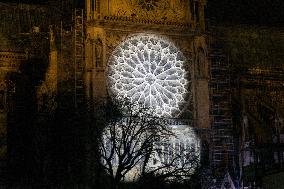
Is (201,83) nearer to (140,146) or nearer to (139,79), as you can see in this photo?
(139,79)

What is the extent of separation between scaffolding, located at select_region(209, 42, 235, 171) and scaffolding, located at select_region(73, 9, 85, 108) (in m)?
8.64

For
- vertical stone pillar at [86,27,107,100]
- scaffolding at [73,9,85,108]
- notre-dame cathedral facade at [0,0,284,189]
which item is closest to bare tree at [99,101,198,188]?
vertical stone pillar at [86,27,107,100]

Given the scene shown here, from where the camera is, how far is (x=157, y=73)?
140 ft

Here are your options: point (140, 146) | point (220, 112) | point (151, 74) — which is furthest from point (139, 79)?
point (220, 112)

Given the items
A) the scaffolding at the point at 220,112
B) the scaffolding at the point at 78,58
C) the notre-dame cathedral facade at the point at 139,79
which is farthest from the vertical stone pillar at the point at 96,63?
the scaffolding at the point at 220,112

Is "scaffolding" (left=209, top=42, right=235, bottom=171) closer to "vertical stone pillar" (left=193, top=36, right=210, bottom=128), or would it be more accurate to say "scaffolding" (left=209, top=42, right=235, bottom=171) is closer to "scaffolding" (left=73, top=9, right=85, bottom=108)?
"vertical stone pillar" (left=193, top=36, right=210, bottom=128)

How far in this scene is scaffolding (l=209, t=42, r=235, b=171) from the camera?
42.6 metres

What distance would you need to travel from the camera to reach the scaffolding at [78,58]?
4059cm

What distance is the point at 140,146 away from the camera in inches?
1515

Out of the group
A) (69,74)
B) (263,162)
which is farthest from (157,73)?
(263,162)

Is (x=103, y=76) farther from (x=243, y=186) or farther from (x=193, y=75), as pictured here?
(x=243, y=186)

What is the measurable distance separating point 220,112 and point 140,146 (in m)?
7.46

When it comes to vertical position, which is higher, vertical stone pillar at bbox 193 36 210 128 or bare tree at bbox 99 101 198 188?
vertical stone pillar at bbox 193 36 210 128

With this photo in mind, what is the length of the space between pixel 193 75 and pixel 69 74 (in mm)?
8043
